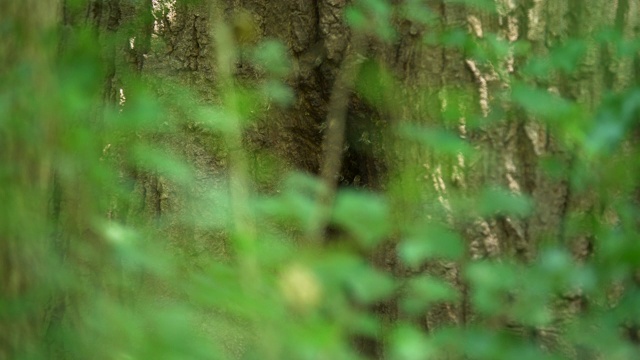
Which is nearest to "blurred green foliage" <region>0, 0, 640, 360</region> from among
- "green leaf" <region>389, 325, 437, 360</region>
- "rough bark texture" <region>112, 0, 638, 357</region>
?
"green leaf" <region>389, 325, 437, 360</region>

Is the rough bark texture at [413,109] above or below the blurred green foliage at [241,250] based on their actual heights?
above

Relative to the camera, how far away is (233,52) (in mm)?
2891

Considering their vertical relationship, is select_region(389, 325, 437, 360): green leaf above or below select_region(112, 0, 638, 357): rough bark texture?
below

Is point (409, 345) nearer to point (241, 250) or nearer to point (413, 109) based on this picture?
point (241, 250)

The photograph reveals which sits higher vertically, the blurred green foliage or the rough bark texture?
the rough bark texture

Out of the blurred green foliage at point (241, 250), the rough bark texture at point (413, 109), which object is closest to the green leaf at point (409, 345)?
the blurred green foliage at point (241, 250)

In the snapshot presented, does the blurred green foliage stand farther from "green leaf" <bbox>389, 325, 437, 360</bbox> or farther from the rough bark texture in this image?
the rough bark texture

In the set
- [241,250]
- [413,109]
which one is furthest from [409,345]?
[413,109]

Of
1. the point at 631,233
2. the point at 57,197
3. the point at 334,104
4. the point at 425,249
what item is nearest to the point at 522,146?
the point at 334,104

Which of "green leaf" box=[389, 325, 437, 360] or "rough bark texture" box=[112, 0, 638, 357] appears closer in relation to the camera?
"green leaf" box=[389, 325, 437, 360]

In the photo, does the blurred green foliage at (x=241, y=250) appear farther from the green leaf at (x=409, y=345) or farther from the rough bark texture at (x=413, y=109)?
the rough bark texture at (x=413, y=109)

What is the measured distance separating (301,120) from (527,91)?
147 centimetres

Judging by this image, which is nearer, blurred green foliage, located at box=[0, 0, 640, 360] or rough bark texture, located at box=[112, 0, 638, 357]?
blurred green foliage, located at box=[0, 0, 640, 360]

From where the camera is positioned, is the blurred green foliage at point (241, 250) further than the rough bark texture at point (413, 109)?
No
